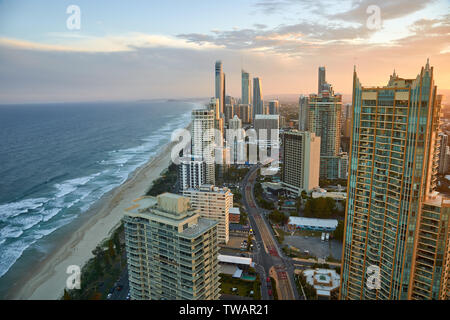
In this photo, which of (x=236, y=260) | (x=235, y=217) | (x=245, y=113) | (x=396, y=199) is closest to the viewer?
(x=396, y=199)

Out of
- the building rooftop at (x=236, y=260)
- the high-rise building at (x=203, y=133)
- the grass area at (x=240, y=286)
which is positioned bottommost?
the grass area at (x=240, y=286)

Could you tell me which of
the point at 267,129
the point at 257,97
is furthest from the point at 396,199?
the point at 257,97

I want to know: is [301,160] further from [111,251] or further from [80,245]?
[80,245]

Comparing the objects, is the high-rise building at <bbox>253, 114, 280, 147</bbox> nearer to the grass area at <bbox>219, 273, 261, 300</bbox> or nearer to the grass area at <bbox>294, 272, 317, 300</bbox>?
the grass area at <bbox>294, 272, 317, 300</bbox>

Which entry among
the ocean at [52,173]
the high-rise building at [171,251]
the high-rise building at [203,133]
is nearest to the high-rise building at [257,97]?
the ocean at [52,173]

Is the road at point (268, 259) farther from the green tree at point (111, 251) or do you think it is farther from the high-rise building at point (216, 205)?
the green tree at point (111, 251)

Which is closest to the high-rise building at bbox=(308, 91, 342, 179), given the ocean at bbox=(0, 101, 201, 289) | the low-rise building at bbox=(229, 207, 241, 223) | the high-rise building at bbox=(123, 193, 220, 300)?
the low-rise building at bbox=(229, 207, 241, 223)
